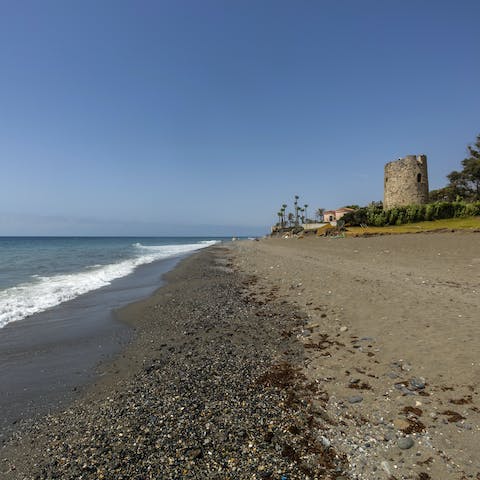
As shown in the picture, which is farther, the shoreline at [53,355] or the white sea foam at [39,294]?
the white sea foam at [39,294]

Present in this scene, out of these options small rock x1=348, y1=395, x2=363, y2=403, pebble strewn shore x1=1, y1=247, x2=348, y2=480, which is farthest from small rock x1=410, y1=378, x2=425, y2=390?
pebble strewn shore x1=1, y1=247, x2=348, y2=480

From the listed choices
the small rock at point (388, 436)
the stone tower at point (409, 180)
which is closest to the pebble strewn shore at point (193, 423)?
the small rock at point (388, 436)

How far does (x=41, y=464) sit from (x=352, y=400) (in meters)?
4.31

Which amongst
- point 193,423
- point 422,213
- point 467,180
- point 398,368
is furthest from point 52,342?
point 467,180

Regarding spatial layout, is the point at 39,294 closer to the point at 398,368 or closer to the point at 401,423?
the point at 398,368

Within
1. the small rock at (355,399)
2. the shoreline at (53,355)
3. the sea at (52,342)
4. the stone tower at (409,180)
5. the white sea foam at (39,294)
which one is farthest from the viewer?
the stone tower at (409,180)

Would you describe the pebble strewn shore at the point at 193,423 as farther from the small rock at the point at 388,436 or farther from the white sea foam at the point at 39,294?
the white sea foam at the point at 39,294

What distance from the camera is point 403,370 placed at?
510 centimetres

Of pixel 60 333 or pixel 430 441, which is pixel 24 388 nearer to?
pixel 60 333

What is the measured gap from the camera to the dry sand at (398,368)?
10.9 feet

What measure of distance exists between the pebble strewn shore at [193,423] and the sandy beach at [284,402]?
0.02 meters

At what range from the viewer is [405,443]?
3.43 metres

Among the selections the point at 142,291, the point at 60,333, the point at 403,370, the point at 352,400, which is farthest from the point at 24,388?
the point at 142,291

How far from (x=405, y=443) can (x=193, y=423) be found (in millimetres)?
2713
